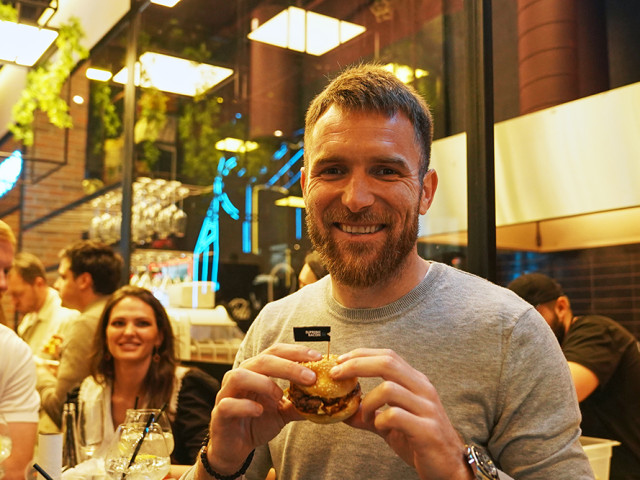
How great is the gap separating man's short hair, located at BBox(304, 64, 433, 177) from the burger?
488 mm

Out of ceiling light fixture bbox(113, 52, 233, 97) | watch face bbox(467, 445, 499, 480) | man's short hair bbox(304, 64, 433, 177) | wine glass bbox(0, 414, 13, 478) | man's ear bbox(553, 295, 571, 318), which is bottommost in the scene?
wine glass bbox(0, 414, 13, 478)

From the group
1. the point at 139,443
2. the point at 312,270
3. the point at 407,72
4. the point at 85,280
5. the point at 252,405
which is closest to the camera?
the point at 252,405

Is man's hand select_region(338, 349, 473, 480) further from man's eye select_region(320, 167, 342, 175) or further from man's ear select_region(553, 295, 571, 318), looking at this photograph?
man's ear select_region(553, 295, 571, 318)

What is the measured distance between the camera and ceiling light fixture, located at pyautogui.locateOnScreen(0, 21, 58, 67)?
480 cm

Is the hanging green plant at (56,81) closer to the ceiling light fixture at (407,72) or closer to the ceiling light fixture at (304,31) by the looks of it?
the ceiling light fixture at (304,31)

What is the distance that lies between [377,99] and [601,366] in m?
1.76

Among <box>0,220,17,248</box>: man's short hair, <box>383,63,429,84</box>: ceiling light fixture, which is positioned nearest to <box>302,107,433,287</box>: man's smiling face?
<box>383,63,429,84</box>: ceiling light fixture

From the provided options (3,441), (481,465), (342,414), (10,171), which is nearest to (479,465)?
(481,465)

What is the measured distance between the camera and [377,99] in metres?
1.42

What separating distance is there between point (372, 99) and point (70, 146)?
6.00 meters

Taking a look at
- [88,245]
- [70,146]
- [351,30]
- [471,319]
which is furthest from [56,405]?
[70,146]

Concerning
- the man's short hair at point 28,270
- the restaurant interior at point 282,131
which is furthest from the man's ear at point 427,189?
the man's short hair at point 28,270

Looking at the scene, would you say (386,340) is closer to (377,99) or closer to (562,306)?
(377,99)

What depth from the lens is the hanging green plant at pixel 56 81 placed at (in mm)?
5934
